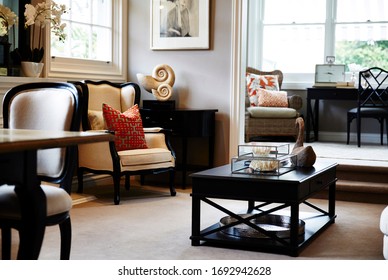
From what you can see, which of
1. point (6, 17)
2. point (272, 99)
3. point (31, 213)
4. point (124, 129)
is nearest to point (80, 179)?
point (124, 129)

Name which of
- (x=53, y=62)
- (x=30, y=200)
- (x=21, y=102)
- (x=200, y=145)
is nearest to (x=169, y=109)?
(x=200, y=145)

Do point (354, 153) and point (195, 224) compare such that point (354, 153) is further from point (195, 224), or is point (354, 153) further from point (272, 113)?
point (195, 224)

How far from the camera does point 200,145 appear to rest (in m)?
6.02

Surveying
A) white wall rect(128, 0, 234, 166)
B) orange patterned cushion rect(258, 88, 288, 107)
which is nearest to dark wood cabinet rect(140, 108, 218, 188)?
white wall rect(128, 0, 234, 166)

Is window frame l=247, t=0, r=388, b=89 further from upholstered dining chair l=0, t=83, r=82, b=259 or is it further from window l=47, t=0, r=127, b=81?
upholstered dining chair l=0, t=83, r=82, b=259

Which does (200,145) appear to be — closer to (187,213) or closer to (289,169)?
(187,213)

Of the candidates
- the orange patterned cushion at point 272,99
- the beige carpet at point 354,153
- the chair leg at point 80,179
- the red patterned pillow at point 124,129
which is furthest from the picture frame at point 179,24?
the orange patterned cushion at point 272,99

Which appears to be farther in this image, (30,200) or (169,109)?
(169,109)

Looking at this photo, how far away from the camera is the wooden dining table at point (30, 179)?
84.0 inches

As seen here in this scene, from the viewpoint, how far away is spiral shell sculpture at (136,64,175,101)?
19.2 feet

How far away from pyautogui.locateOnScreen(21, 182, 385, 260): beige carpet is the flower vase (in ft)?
3.60

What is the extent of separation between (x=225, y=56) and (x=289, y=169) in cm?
220

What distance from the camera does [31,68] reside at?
4.81 meters

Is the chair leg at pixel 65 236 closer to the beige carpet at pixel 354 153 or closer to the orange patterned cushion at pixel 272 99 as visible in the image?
the beige carpet at pixel 354 153
